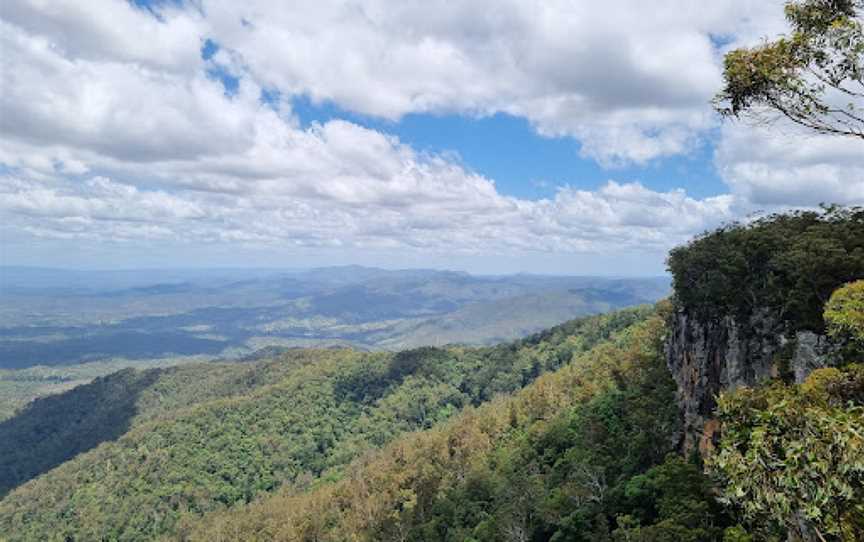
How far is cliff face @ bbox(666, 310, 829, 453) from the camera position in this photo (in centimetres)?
3523

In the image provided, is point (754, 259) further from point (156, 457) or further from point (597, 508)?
point (156, 457)

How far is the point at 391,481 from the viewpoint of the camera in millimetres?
102188

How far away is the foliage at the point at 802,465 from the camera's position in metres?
9.48

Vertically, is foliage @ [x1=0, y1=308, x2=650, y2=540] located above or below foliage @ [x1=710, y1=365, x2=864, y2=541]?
below

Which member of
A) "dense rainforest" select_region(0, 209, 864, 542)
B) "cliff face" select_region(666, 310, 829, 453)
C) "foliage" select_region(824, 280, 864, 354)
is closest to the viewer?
"dense rainforest" select_region(0, 209, 864, 542)

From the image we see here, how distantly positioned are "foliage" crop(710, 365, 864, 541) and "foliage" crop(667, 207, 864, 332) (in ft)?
84.6

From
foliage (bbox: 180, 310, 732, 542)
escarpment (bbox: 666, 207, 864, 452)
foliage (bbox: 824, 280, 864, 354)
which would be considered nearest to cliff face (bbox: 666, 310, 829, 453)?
escarpment (bbox: 666, 207, 864, 452)

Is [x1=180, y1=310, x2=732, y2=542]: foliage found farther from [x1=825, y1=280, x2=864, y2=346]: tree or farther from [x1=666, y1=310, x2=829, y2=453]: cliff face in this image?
[x1=825, y1=280, x2=864, y2=346]: tree

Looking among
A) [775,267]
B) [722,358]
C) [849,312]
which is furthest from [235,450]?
[849,312]

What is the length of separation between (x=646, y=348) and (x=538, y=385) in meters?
28.4

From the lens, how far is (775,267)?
125ft

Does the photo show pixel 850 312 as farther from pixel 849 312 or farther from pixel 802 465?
pixel 802 465

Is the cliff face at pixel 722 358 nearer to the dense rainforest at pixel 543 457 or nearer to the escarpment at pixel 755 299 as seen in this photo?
the escarpment at pixel 755 299

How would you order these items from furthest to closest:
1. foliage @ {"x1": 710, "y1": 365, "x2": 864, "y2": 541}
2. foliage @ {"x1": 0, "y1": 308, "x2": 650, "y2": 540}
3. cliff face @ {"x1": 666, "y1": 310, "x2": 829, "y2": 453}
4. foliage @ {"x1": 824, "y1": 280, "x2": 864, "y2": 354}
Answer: foliage @ {"x1": 0, "y1": 308, "x2": 650, "y2": 540} → cliff face @ {"x1": 666, "y1": 310, "x2": 829, "y2": 453} → foliage @ {"x1": 824, "y1": 280, "x2": 864, "y2": 354} → foliage @ {"x1": 710, "y1": 365, "x2": 864, "y2": 541}
